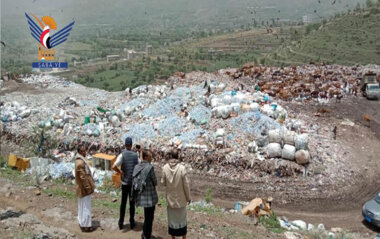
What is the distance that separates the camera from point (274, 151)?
992cm

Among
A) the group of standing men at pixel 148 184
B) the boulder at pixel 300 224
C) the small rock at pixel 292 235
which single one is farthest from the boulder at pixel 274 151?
the group of standing men at pixel 148 184

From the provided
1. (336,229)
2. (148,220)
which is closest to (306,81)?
(336,229)

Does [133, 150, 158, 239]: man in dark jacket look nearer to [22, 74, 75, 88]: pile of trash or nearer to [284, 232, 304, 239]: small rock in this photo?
[284, 232, 304, 239]: small rock

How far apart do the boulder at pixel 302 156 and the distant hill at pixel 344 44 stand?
2527 cm

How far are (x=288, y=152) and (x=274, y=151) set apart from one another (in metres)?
0.36

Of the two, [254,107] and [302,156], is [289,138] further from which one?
[254,107]

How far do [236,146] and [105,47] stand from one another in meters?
73.2

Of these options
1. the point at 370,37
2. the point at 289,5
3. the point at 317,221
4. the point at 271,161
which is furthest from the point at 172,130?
the point at 289,5

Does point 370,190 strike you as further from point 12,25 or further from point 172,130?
point 12,25

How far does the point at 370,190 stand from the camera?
30.1ft

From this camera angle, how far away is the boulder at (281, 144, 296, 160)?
386 inches

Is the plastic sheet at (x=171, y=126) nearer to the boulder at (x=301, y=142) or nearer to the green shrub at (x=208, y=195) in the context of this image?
the green shrub at (x=208, y=195)

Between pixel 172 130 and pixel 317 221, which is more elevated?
pixel 172 130

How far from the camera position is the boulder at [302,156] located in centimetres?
967
